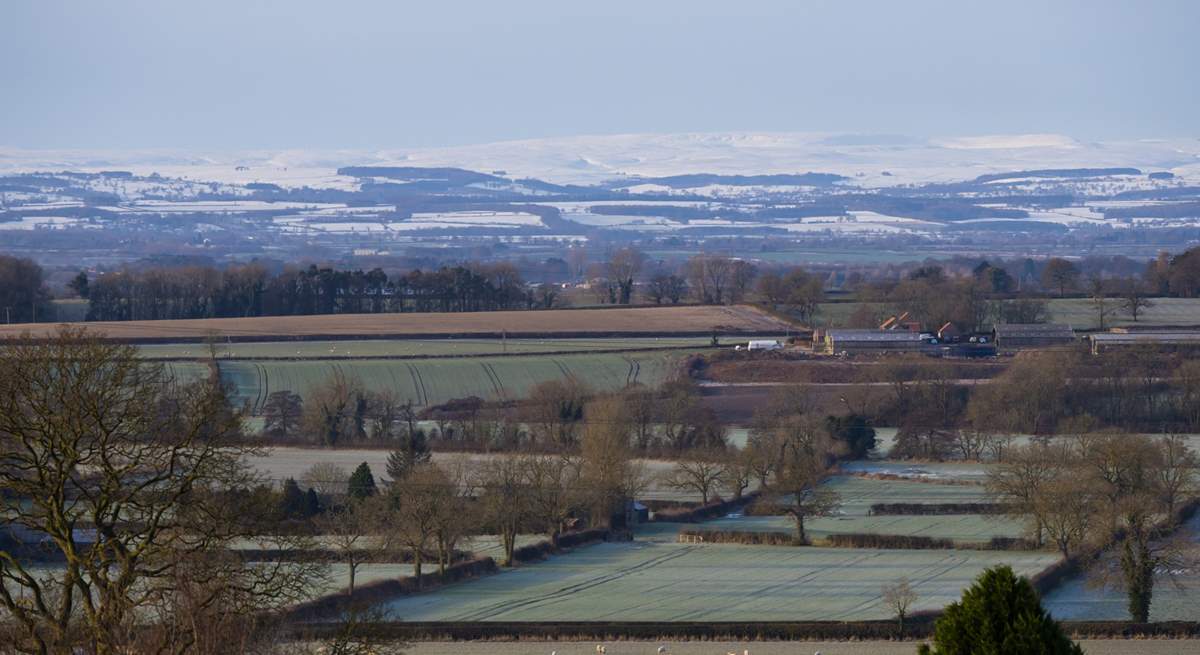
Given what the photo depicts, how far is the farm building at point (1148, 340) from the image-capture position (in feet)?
114

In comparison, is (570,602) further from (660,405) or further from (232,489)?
(660,405)

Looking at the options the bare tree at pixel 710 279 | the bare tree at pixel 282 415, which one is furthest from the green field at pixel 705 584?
the bare tree at pixel 710 279

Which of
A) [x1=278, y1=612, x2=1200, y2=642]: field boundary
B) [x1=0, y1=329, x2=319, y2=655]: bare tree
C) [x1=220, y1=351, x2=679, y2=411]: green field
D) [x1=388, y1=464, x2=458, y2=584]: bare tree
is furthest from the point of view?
[x1=220, y1=351, x2=679, y2=411]: green field

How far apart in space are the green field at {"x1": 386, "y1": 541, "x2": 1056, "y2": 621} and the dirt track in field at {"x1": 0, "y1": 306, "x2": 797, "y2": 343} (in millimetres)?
20488

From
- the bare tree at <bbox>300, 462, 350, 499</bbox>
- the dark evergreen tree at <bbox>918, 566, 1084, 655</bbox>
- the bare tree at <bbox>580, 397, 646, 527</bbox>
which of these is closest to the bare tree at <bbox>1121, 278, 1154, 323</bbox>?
the bare tree at <bbox>580, 397, 646, 527</bbox>

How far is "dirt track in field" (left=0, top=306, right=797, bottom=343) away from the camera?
3894 centimetres

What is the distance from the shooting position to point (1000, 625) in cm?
777

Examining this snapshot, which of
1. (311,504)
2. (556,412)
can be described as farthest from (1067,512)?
(556,412)

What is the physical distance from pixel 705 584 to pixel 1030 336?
2287 centimetres

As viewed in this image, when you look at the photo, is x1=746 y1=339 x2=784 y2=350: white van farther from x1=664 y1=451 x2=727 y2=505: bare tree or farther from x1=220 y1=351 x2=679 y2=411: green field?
x1=664 y1=451 x2=727 y2=505: bare tree

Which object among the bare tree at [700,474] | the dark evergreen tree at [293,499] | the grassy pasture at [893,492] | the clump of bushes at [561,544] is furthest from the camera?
the bare tree at [700,474]

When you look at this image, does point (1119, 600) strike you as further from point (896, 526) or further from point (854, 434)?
point (854, 434)

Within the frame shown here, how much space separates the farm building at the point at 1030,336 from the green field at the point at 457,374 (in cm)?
768

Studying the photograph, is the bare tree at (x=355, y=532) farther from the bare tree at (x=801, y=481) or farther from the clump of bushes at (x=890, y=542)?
the clump of bushes at (x=890, y=542)
